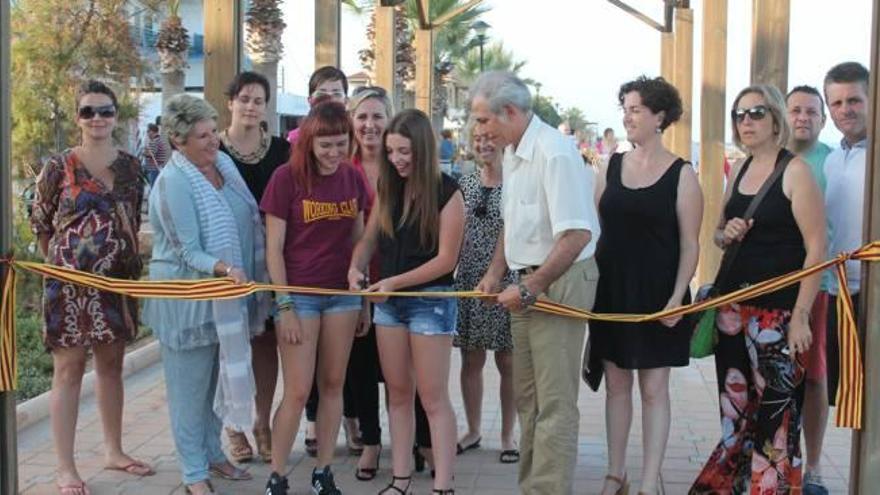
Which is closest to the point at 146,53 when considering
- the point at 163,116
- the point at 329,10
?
the point at 329,10

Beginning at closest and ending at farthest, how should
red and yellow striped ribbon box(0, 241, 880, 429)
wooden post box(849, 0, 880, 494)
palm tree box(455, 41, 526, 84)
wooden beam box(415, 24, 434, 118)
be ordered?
wooden post box(849, 0, 880, 494), red and yellow striped ribbon box(0, 241, 880, 429), wooden beam box(415, 24, 434, 118), palm tree box(455, 41, 526, 84)

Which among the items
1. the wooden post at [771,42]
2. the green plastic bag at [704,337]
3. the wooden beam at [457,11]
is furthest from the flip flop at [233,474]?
the wooden beam at [457,11]

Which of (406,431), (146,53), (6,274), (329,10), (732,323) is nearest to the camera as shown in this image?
(6,274)

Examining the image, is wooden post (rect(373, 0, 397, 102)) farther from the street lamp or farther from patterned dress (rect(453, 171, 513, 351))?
the street lamp

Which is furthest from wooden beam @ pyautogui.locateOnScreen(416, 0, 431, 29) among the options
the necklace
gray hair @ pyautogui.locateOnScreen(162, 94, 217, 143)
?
gray hair @ pyautogui.locateOnScreen(162, 94, 217, 143)

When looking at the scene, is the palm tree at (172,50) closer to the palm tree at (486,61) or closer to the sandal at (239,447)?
the sandal at (239,447)

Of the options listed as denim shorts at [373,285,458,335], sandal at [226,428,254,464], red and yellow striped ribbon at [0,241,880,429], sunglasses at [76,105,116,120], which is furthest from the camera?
sandal at [226,428,254,464]

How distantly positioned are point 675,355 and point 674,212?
64cm

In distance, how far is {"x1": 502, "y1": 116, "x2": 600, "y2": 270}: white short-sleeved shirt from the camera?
4133 millimetres

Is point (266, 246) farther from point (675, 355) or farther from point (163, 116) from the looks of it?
point (675, 355)

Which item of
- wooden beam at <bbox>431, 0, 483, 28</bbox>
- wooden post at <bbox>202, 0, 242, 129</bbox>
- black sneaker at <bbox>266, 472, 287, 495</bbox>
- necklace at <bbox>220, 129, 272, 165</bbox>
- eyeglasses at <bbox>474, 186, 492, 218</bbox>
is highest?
wooden beam at <bbox>431, 0, 483, 28</bbox>

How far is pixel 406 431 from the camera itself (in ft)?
16.1

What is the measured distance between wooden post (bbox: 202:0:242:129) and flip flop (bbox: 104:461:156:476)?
7.08ft

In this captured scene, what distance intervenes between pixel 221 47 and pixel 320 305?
7.97ft
